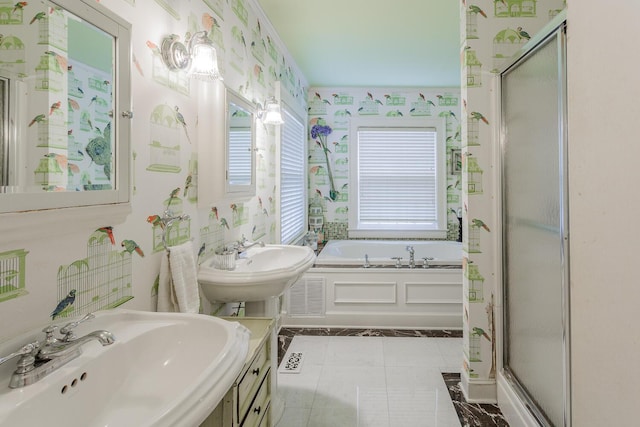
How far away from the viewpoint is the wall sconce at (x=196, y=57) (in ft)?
5.01

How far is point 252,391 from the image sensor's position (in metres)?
1.36

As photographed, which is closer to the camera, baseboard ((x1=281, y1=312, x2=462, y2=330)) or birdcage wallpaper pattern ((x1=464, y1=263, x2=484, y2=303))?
birdcage wallpaper pattern ((x1=464, y1=263, x2=484, y2=303))

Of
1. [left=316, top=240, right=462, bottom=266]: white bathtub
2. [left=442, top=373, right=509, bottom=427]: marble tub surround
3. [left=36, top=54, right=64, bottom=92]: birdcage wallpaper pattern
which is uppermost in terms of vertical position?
[left=36, top=54, right=64, bottom=92]: birdcage wallpaper pattern

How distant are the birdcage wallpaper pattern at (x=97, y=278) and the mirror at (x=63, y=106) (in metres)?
0.17

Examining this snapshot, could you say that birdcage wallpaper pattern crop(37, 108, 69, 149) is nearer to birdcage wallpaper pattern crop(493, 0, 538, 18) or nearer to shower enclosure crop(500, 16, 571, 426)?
shower enclosure crop(500, 16, 571, 426)

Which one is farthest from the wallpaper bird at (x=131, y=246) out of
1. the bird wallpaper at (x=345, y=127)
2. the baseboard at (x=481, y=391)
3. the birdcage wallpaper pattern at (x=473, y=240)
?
the bird wallpaper at (x=345, y=127)

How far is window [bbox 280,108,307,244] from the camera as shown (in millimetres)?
3463

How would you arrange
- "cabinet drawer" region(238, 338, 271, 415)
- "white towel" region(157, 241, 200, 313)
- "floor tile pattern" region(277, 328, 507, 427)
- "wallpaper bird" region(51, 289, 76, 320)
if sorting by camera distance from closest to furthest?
"wallpaper bird" region(51, 289, 76, 320) → "cabinet drawer" region(238, 338, 271, 415) → "white towel" region(157, 241, 200, 313) → "floor tile pattern" region(277, 328, 507, 427)

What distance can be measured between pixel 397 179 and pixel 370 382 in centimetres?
281

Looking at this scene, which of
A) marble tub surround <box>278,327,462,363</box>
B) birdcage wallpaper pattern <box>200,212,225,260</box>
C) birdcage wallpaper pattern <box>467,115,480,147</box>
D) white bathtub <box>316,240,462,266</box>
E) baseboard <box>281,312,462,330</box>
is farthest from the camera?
white bathtub <box>316,240,462,266</box>

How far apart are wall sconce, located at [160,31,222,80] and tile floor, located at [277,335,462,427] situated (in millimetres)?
1780

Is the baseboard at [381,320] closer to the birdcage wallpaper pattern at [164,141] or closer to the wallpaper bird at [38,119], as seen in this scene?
the birdcage wallpaper pattern at [164,141]

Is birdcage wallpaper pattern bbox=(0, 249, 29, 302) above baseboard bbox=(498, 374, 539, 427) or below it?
above

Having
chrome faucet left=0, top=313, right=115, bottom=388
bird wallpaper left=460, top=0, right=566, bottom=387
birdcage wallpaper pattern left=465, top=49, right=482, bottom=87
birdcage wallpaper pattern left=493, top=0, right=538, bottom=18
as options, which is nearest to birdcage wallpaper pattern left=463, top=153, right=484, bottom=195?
bird wallpaper left=460, top=0, right=566, bottom=387
